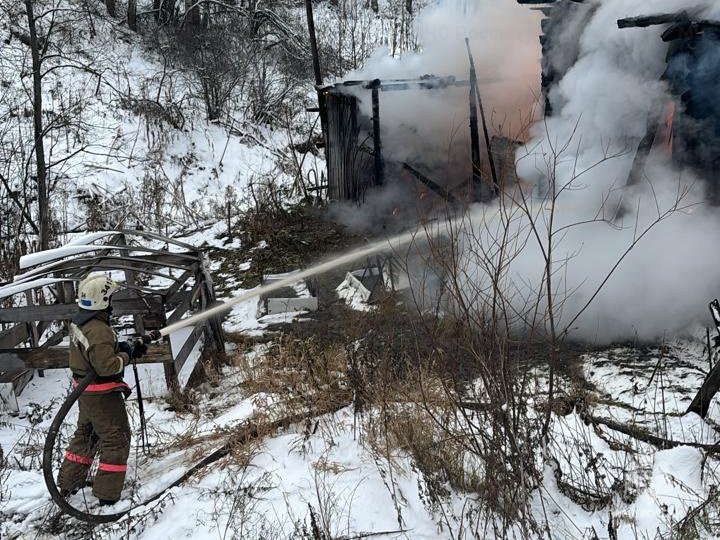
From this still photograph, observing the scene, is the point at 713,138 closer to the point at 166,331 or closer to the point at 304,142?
the point at 166,331

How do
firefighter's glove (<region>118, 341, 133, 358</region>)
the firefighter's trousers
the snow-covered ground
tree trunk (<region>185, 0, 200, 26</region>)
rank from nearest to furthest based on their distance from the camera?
the snow-covered ground
the firefighter's trousers
firefighter's glove (<region>118, 341, 133, 358</region>)
tree trunk (<region>185, 0, 200, 26</region>)

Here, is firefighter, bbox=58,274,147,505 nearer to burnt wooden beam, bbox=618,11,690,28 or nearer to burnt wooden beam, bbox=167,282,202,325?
burnt wooden beam, bbox=167,282,202,325

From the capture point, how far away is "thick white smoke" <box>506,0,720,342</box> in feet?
20.1

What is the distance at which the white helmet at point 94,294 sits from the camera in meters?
4.25

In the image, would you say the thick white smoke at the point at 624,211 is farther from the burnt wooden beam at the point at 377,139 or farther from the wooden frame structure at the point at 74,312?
the burnt wooden beam at the point at 377,139

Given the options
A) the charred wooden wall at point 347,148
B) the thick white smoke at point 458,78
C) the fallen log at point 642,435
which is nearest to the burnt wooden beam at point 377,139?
the charred wooden wall at point 347,148

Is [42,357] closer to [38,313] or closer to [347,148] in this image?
[38,313]

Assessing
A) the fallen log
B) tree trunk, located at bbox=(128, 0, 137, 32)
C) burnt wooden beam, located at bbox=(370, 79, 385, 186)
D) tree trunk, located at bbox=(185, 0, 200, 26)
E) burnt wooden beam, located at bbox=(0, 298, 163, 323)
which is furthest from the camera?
tree trunk, located at bbox=(185, 0, 200, 26)

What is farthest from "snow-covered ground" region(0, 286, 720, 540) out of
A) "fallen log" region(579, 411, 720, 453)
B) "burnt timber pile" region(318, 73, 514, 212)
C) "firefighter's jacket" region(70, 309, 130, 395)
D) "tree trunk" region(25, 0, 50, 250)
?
"burnt timber pile" region(318, 73, 514, 212)

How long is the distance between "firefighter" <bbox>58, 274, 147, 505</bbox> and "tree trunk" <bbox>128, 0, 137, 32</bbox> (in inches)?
765

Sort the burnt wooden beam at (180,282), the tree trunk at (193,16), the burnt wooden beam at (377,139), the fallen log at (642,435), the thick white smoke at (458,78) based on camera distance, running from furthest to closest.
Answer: the tree trunk at (193,16), the thick white smoke at (458,78), the burnt wooden beam at (377,139), the burnt wooden beam at (180,282), the fallen log at (642,435)

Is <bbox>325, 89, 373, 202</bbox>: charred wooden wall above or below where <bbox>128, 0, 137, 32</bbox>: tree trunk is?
below

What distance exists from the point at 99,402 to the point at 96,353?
15.5 inches

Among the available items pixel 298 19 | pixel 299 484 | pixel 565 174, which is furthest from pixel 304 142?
pixel 299 484
